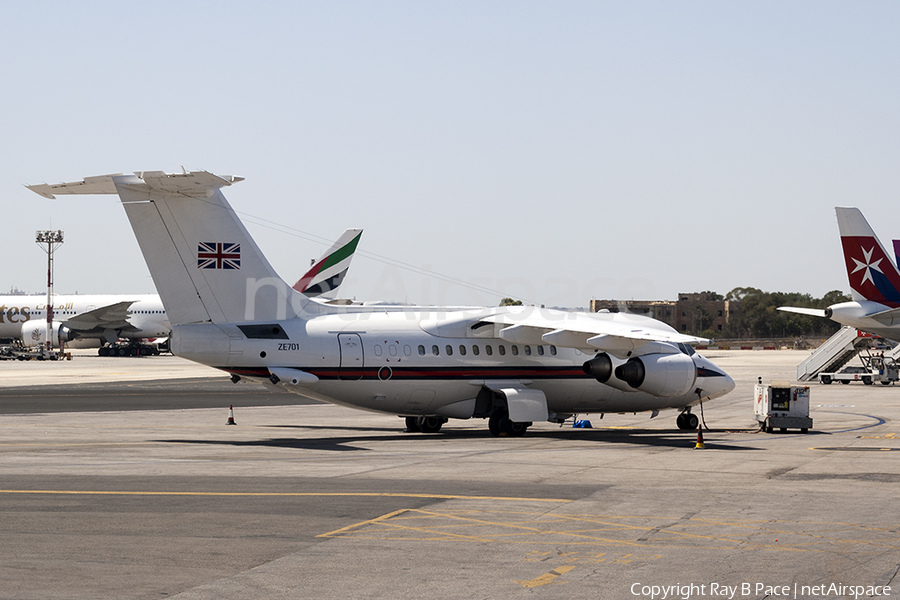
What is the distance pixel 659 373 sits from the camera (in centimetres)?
2817

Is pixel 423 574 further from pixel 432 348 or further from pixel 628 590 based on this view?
pixel 432 348

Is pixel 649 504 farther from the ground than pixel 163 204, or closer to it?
closer to it

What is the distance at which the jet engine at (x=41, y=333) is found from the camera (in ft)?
278

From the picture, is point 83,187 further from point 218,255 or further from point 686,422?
point 686,422

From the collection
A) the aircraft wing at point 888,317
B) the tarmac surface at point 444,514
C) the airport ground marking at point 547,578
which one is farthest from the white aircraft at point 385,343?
the aircraft wing at point 888,317

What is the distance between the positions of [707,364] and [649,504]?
15957 millimetres

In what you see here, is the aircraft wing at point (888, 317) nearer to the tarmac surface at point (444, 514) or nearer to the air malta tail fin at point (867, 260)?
the air malta tail fin at point (867, 260)

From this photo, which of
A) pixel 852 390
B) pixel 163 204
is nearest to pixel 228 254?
pixel 163 204

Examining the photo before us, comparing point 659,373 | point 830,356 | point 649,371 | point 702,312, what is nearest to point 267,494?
point 649,371

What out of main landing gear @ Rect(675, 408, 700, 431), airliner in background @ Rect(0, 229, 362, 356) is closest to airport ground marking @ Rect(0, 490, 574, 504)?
main landing gear @ Rect(675, 408, 700, 431)

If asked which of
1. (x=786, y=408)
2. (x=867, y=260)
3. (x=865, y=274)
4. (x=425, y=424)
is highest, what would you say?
(x=867, y=260)

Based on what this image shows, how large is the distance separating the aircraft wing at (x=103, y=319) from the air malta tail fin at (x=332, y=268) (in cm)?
3498

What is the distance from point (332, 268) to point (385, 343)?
26.9 metres

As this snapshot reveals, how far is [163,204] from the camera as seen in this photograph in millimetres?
25016
